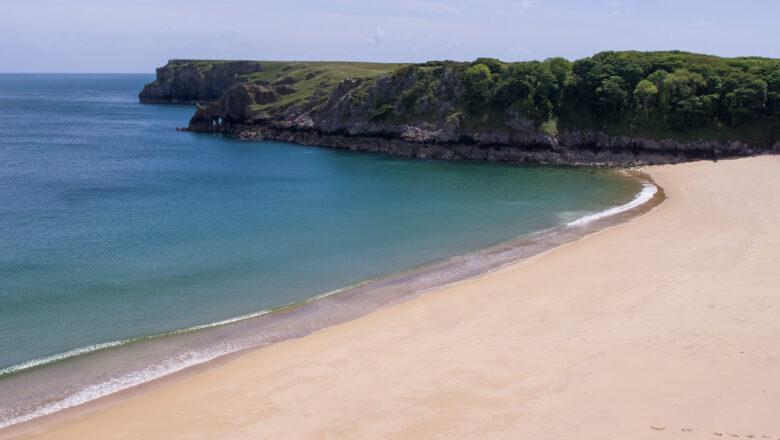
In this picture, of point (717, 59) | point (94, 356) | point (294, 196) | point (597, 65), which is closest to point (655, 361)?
point (94, 356)

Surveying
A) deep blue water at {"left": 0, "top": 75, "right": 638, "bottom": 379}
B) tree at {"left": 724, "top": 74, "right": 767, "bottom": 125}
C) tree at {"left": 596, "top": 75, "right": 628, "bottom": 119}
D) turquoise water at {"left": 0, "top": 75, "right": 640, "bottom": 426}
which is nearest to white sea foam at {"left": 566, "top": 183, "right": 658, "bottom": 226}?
deep blue water at {"left": 0, "top": 75, "right": 638, "bottom": 379}

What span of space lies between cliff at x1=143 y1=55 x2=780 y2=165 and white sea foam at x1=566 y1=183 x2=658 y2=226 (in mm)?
13463

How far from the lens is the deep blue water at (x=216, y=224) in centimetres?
2303

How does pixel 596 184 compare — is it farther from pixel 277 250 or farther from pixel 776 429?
pixel 776 429

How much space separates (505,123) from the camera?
217 ft

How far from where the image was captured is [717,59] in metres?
68.5

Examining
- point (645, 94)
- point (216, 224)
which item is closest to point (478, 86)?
point (645, 94)

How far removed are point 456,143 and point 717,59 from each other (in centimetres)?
3525

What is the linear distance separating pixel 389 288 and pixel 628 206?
78.5 feet

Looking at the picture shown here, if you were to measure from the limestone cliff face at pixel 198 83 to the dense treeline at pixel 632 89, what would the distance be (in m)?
96.0

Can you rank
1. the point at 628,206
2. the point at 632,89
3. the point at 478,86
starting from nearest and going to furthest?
1. the point at 628,206
2. the point at 632,89
3. the point at 478,86

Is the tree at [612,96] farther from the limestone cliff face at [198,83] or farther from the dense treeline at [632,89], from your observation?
the limestone cliff face at [198,83]

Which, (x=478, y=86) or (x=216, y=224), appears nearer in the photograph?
(x=216, y=224)

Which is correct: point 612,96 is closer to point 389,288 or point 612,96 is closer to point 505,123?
point 505,123
